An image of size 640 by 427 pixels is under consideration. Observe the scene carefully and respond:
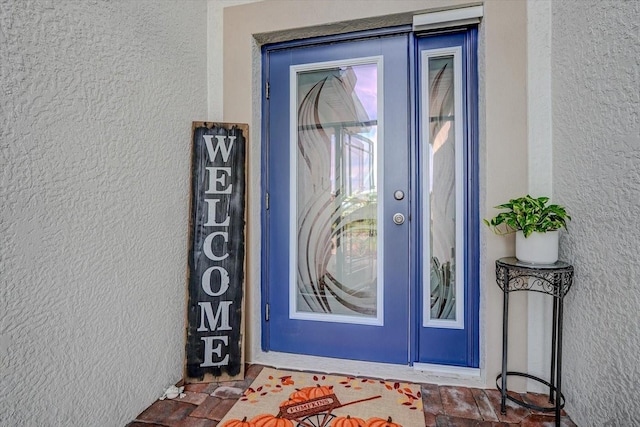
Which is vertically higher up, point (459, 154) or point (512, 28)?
point (512, 28)

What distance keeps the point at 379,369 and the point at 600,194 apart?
54.1 inches

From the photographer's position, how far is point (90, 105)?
1.23m

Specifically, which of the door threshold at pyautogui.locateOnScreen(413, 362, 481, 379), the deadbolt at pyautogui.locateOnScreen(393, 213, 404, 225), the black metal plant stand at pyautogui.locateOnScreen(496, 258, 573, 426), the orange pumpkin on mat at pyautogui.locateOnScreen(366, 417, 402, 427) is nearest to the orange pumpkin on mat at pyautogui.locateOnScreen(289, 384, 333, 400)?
the orange pumpkin on mat at pyautogui.locateOnScreen(366, 417, 402, 427)

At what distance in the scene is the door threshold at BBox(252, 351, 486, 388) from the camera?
5.60ft

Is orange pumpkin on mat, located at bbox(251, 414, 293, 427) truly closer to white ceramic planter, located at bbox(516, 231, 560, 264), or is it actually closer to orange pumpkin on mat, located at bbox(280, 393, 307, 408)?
orange pumpkin on mat, located at bbox(280, 393, 307, 408)

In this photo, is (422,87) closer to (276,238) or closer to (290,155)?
(290,155)

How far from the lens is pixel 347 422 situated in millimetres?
1392

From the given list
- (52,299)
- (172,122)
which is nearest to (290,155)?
(172,122)

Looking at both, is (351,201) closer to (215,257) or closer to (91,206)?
(215,257)

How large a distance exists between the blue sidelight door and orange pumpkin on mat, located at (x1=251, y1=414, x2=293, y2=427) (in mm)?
579

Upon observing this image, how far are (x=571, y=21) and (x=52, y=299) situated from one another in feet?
7.84

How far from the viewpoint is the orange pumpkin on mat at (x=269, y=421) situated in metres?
1.38

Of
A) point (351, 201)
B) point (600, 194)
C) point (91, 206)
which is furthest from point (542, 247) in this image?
point (91, 206)

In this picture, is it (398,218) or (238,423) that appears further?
(398,218)
